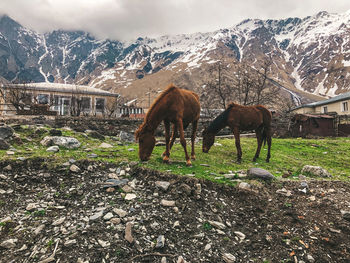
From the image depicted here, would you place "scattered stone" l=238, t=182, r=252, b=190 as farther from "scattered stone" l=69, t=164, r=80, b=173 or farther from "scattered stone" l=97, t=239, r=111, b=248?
"scattered stone" l=69, t=164, r=80, b=173

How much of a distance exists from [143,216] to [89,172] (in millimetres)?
2410

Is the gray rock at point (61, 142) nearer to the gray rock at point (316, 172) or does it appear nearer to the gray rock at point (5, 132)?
the gray rock at point (5, 132)

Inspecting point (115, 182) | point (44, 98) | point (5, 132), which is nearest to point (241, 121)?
point (115, 182)

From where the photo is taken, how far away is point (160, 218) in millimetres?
3658

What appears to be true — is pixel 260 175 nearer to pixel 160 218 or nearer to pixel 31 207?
pixel 160 218

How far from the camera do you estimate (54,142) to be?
810cm

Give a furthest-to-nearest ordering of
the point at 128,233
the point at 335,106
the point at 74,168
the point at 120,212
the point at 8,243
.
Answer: the point at 335,106 → the point at 74,168 → the point at 120,212 → the point at 128,233 → the point at 8,243

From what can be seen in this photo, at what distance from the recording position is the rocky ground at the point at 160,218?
118 inches

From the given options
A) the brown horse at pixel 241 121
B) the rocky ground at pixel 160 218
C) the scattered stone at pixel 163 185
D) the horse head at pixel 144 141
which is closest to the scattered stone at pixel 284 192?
the rocky ground at pixel 160 218

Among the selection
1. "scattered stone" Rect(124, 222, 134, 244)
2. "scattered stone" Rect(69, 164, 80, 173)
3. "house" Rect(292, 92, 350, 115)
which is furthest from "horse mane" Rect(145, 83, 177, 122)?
"house" Rect(292, 92, 350, 115)

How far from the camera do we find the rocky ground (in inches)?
118

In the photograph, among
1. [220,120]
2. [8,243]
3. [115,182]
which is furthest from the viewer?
[220,120]

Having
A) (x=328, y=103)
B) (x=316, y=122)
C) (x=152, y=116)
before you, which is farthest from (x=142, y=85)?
(x=152, y=116)

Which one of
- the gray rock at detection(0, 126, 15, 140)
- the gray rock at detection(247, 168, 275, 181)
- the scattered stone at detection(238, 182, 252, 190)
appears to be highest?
the gray rock at detection(0, 126, 15, 140)
